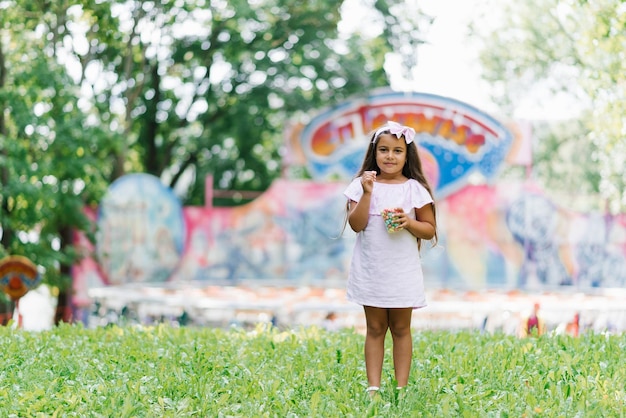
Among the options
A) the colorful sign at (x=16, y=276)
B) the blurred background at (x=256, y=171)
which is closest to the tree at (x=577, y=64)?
the blurred background at (x=256, y=171)

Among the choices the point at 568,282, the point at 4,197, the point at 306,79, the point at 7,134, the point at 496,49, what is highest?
the point at 496,49

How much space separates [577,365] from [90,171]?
10.0 m

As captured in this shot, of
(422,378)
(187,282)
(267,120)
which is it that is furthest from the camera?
(267,120)

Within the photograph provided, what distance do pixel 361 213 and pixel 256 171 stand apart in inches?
572

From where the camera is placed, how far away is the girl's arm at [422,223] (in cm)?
428

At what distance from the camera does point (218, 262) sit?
1585 centimetres

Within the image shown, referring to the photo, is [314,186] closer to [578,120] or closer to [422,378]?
[422,378]

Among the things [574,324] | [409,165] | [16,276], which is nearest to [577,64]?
[574,324]

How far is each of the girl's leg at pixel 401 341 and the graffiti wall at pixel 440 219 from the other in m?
11.3

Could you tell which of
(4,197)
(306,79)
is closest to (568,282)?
(306,79)

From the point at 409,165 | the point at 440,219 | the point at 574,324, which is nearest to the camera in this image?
the point at 409,165

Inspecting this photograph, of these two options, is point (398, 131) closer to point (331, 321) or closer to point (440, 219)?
point (331, 321)

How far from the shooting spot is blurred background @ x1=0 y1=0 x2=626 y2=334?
40.5ft

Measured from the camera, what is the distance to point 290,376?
481 centimetres
